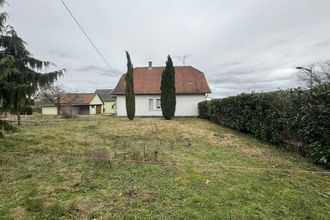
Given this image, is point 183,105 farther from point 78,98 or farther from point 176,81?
point 78,98

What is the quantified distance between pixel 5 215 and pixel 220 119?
13150mm

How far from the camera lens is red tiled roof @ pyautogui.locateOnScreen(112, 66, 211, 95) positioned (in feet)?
77.0

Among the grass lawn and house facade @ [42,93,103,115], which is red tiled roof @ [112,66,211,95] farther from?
house facade @ [42,93,103,115]

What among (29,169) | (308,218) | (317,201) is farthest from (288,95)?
(29,169)

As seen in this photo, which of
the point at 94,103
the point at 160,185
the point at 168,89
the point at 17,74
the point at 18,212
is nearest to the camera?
the point at 18,212

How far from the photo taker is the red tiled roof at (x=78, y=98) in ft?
120

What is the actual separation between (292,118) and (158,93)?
17337 millimetres

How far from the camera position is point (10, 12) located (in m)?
7.75

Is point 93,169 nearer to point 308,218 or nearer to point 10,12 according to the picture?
point 308,218

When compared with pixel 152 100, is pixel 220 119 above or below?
below

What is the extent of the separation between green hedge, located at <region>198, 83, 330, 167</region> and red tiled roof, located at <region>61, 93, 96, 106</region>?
101 ft

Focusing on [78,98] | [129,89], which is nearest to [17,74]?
[129,89]

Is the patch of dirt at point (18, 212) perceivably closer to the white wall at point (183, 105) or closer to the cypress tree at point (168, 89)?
the cypress tree at point (168, 89)

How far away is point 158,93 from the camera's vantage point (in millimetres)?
23812
